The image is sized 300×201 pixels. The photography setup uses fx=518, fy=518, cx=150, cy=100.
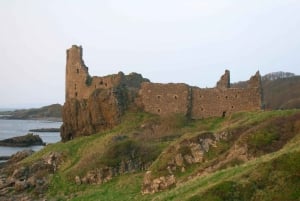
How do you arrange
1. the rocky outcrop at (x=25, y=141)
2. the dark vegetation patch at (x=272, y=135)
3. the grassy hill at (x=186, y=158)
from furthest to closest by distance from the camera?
the rocky outcrop at (x=25, y=141) → the dark vegetation patch at (x=272, y=135) → the grassy hill at (x=186, y=158)

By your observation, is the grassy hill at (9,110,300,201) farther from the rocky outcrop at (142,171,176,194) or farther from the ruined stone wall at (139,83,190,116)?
the ruined stone wall at (139,83,190,116)

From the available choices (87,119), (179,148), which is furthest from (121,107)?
(179,148)

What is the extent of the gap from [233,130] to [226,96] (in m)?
14.3

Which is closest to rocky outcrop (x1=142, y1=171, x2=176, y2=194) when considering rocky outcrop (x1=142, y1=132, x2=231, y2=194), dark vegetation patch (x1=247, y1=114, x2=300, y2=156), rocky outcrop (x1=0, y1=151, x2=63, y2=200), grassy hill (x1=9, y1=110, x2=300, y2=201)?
rocky outcrop (x1=142, y1=132, x2=231, y2=194)

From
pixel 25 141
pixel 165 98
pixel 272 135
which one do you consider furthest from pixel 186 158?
pixel 25 141

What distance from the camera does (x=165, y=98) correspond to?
172ft

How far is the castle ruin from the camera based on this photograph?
2002 inches

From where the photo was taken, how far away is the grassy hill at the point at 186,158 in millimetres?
22328

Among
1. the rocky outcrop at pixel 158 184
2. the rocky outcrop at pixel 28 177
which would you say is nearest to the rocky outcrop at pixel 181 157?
the rocky outcrop at pixel 158 184

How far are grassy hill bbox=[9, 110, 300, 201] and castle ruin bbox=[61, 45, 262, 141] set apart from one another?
141 cm

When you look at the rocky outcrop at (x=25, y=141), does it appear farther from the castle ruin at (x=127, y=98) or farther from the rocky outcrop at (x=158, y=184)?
the rocky outcrop at (x=158, y=184)

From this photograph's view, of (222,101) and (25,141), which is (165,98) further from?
(25,141)

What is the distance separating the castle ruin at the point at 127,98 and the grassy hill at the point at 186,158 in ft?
4.62

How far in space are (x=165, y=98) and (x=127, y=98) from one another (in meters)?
4.30
